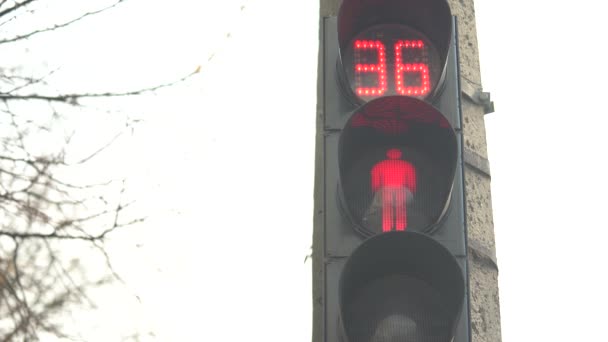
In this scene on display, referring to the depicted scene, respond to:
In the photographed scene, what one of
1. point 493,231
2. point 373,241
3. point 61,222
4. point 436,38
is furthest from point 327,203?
point 61,222

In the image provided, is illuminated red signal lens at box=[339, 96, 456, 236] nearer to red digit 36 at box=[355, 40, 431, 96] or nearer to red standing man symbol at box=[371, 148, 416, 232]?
red standing man symbol at box=[371, 148, 416, 232]

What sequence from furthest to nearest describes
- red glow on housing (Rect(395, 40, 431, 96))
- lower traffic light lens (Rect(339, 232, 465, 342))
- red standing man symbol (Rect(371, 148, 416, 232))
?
red glow on housing (Rect(395, 40, 431, 96)) < red standing man symbol (Rect(371, 148, 416, 232)) < lower traffic light lens (Rect(339, 232, 465, 342))

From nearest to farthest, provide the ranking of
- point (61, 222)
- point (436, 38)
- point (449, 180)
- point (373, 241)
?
point (373, 241), point (449, 180), point (436, 38), point (61, 222)

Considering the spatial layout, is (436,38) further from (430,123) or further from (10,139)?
(10,139)

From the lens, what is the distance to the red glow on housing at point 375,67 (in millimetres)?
3199

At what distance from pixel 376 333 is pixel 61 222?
12.3ft

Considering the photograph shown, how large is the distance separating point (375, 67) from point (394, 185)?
18.7 inches

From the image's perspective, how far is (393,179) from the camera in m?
3.01

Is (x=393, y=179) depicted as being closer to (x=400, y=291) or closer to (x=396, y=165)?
(x=396, y=165)

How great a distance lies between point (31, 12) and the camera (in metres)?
6.11

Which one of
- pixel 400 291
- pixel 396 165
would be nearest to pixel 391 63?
pixel 396 165

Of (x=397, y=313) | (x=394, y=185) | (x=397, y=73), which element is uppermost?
(x=397, y=73)

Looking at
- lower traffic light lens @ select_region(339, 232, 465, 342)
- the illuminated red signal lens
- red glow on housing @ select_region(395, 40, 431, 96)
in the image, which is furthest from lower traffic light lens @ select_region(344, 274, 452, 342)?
red glow on housing @ select_region(395, 40, 431, 96)

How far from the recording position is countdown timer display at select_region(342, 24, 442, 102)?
10.5 ft
